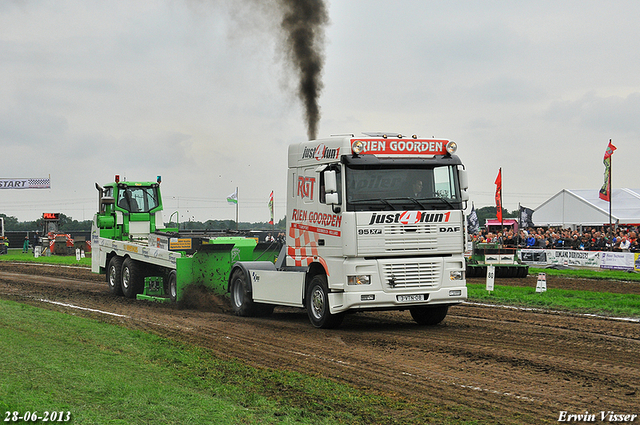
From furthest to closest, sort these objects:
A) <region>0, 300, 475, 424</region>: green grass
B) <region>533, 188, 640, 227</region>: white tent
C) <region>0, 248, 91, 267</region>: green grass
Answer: <region>533, 188, 640, 227</region>: white tent
<region>0, 248, 91, 267</region>: green grass
<region>0, 300, 475, 424</region>: green grass

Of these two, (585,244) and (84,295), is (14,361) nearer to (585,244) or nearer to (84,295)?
(84,295)

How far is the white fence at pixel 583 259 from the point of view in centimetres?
2839

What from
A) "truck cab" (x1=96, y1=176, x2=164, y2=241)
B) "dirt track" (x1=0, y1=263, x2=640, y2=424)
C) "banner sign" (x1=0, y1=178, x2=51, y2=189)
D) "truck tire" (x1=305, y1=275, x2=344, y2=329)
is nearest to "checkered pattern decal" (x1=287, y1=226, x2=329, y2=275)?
"truck tire" (x1=305, y1=275, x2=344, y2=329)

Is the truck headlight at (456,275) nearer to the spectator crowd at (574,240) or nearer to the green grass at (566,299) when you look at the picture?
the green grass at (566,299)

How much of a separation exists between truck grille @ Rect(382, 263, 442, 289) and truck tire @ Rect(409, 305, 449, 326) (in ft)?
3.51

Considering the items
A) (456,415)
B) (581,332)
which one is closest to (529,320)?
(581,332)

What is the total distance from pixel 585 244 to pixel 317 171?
24.2m

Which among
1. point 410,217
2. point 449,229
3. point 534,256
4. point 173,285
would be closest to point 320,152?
point 410,217

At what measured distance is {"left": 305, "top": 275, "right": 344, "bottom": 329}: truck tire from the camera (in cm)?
1224

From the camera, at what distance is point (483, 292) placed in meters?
20.0

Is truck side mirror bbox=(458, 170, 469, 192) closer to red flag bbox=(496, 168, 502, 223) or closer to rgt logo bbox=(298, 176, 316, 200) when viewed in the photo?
rgt logo bbox=(298, 176, 316, 200)

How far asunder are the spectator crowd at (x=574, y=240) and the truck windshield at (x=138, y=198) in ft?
60.8

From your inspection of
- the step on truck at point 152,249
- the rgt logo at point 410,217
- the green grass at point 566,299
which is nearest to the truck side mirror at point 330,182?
the rgt logo at point 410,217

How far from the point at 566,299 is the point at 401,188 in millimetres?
8474
